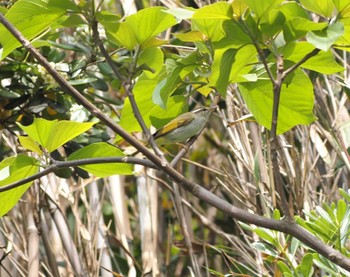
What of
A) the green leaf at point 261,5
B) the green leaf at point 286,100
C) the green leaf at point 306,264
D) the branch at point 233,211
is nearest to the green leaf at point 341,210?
the green leaf at point 306,264

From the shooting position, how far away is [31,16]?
2.55 ft

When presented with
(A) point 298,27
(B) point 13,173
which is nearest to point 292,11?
(A) point 298,27

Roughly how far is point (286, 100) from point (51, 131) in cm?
28

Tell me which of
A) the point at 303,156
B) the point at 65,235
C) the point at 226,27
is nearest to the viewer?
the point at 226,27

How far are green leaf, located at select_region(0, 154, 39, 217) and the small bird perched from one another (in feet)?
0.66

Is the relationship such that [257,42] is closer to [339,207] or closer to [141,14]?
[141,14]

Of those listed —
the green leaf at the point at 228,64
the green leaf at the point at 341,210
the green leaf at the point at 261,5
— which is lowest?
the green leaf at the point at 341,210

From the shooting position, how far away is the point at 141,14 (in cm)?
78

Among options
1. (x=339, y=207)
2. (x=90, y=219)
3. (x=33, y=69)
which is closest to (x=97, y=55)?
(x=33, y=69)

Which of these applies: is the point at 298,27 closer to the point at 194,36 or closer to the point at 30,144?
the point at 194,36

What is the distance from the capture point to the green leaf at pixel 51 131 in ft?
2.60

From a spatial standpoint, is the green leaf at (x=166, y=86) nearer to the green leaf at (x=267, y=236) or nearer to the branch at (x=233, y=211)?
the branch at (x=233, y=211)

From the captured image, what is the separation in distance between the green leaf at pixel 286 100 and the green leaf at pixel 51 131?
204 millimetres

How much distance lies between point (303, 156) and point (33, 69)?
0.63 m
